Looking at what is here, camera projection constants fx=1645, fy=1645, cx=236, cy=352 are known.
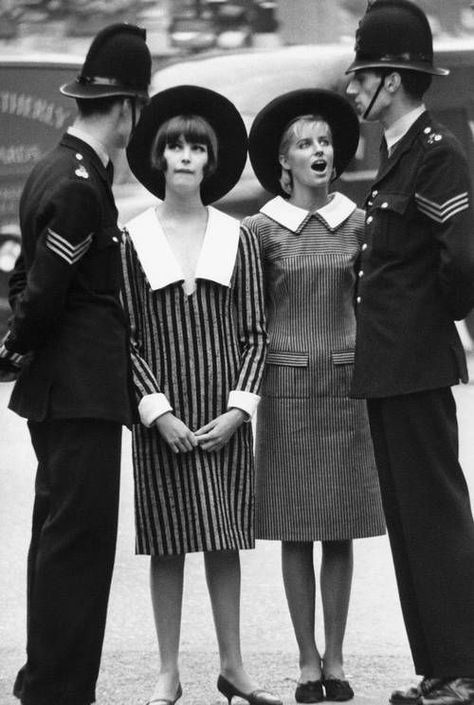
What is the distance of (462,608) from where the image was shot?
469cm

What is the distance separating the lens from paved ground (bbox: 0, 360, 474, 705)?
520cm

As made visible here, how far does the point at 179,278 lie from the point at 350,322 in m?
0.61

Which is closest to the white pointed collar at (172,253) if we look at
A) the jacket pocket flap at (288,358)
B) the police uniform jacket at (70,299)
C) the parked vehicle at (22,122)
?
the jacket pocket flap at (288,358)

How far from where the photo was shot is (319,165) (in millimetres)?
5152

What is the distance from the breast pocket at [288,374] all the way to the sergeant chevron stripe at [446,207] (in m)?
0.72

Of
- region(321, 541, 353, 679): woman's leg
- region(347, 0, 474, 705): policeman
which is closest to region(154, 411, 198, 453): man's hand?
region(347, 0, 474, 705): policeman

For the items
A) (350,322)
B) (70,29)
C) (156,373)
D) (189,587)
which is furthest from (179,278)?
(70,29)

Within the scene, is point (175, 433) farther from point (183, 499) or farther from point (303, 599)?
point (303, 599)

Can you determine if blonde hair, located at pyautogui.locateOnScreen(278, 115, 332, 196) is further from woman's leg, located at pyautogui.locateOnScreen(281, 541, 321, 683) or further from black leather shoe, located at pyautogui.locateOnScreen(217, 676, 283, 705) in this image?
black leather shoe, located at pyautogui.locateOnScreen(217, 676, 283, 705)

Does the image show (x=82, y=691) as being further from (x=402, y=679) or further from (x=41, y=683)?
(x=402, y=679)

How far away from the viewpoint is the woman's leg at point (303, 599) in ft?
16.5

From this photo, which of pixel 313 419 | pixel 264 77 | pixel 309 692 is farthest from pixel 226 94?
pixel 309 692

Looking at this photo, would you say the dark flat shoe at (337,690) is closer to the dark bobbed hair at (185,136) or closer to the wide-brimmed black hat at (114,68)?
the dark bobbed hair at (185,136)

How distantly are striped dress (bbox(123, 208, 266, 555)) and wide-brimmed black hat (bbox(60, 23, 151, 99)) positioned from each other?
0.57 m
